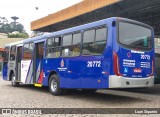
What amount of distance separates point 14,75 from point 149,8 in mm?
9142

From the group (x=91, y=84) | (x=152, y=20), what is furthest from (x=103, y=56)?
(x=152, y=20)

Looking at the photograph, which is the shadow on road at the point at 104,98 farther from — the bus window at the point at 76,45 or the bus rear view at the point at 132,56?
the bus window at the point at 76,45

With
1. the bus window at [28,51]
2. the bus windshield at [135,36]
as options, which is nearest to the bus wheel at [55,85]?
the bus window at [28,51]

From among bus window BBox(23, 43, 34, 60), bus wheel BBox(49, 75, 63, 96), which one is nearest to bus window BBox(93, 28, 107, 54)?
bus wheel BBox(49, 75, 63, 96)

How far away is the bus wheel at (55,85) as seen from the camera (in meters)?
13.5

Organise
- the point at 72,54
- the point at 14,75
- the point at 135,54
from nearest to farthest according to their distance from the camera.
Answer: the point at 135,54, the point at 72,54, the point at 14,75

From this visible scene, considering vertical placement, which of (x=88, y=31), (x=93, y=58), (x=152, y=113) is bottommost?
(x=152, y=113)

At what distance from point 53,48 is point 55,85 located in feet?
5.45

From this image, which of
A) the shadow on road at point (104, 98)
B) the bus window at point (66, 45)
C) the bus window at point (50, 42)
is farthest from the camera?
the bus window at point (50, 42)

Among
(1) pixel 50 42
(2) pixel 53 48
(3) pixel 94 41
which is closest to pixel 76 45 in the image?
(3) pixel 94 41

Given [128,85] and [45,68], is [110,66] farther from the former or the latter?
[45,68]

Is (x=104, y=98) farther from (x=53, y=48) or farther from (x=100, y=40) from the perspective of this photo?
(x=53, y=48)

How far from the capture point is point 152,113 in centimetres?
906

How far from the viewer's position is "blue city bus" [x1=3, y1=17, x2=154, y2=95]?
35.0ft
